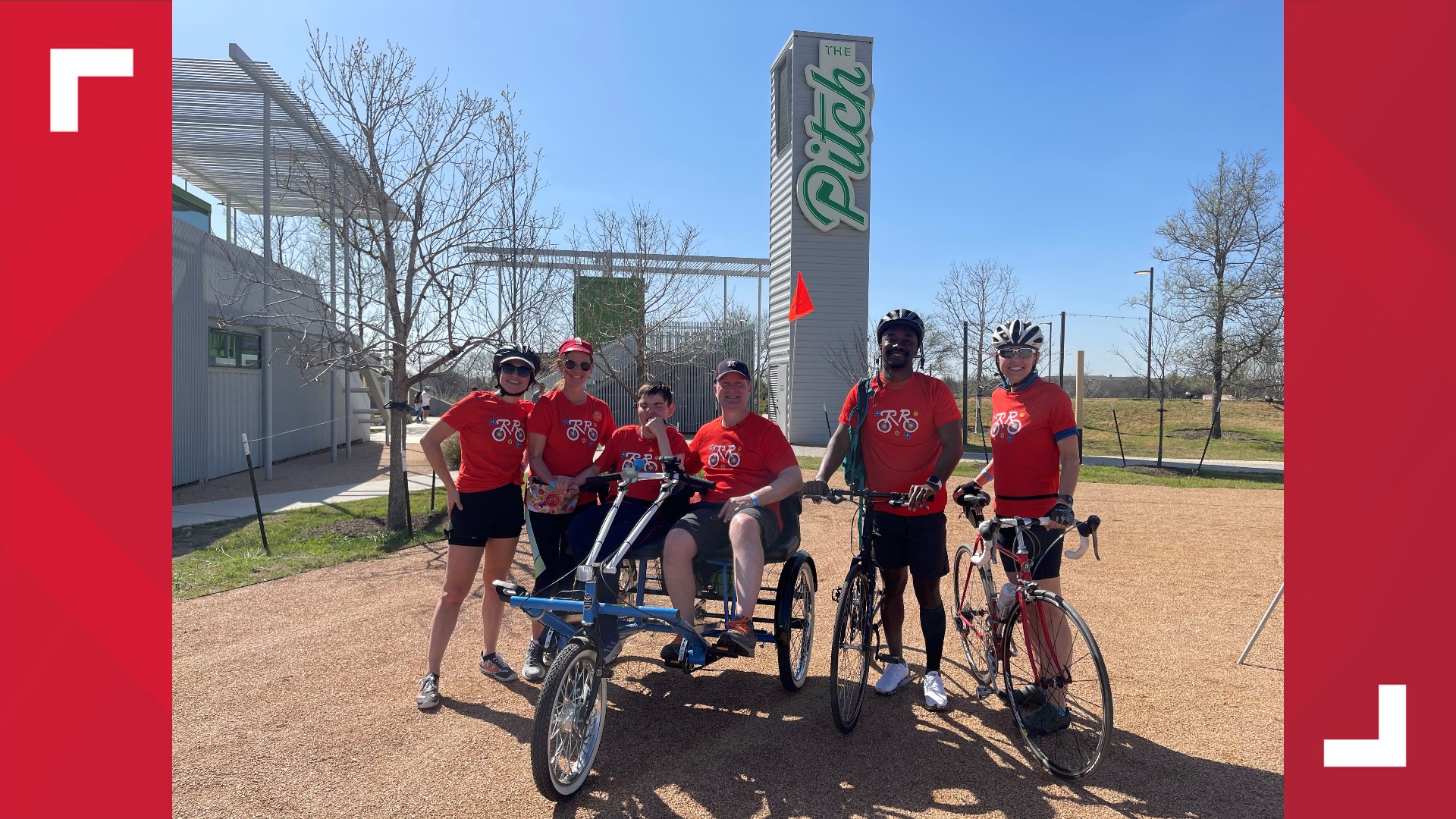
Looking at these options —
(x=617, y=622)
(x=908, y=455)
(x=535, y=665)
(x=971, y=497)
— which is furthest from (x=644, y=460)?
(x=971, y=497)

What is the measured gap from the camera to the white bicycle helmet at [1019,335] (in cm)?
387

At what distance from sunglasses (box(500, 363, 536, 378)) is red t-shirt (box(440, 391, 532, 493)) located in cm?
16

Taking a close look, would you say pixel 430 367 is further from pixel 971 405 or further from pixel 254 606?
pixel 971 405

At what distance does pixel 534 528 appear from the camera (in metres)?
4.36

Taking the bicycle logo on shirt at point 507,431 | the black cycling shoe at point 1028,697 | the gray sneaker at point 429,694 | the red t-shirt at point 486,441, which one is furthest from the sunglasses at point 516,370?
the black cycling shoe at point 1028,697

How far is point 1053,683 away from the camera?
355 centimetres

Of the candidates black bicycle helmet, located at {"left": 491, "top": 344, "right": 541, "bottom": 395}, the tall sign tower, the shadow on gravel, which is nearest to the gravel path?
the shadow on gravel

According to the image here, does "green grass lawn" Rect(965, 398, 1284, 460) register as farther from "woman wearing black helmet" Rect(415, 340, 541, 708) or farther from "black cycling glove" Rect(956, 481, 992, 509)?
"woman wearing black helmet" Rect(415, 340, 541, 708)

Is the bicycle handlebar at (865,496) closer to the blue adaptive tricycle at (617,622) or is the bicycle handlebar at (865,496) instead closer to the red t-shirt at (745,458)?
the red t-shirt at (745,458)

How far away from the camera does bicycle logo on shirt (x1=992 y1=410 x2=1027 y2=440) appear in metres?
3.82

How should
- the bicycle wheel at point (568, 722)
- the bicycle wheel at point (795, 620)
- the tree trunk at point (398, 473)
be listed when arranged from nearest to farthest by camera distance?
1. the bicycle wheel at point (568, 722)
2. the bicycle wheel at point (795, 620)
3. the tree trunk at point (398, 473)

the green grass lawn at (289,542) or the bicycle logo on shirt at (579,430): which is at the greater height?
the bicycle logo on shirt at (579,430)

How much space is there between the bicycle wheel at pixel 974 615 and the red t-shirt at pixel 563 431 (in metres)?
2.24

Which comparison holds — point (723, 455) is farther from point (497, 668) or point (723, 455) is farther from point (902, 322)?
point (497, 668)
